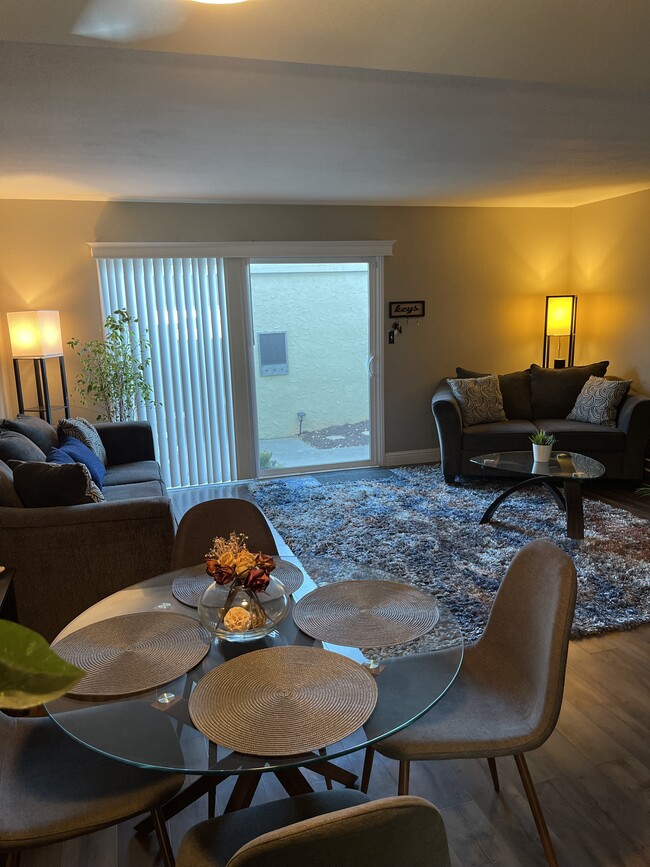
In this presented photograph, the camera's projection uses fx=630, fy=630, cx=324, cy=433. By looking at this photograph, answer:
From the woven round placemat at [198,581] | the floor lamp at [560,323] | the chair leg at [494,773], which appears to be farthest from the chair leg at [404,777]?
the floor lamp at [560,323]

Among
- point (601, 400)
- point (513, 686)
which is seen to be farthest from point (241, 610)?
point (601, 400)

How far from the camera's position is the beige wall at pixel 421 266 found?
4.96 metres

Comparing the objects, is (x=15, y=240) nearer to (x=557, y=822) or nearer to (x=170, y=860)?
(x=170, y=860)

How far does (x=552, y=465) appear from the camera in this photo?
172 inches

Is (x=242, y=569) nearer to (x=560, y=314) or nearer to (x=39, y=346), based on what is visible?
(x=39, y=346)

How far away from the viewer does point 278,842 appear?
883 millimetres

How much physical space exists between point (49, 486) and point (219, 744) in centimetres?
192

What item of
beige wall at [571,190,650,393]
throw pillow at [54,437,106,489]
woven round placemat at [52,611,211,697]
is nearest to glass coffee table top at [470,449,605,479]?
beige wall at [571,190,650,393]

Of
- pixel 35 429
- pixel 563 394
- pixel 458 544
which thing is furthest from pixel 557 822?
pixel 563 394

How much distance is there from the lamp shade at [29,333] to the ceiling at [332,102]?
881 mm

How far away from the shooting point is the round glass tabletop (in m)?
1.26

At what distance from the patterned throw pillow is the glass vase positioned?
13.5 feet

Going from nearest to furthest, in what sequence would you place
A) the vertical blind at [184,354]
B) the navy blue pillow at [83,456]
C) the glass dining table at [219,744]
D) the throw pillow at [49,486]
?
the glass dining table at [219,744], the throw pillow at [49,486], the navy blue pillow at [83,456], the vertical blind at [184,354]

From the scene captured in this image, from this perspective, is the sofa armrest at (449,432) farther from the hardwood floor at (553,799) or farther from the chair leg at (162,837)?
the chair leg at (162,837)
